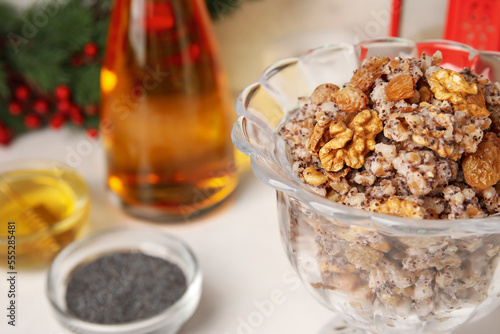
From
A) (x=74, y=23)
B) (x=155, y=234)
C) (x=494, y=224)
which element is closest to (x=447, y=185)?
(x=494, y=224)

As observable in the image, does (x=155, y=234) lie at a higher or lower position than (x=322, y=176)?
lower

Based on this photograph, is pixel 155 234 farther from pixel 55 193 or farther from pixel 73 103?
pixel 73 103

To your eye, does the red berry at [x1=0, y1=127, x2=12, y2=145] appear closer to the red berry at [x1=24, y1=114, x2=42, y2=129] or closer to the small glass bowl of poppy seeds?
the red berry at [x1=24, y1=114, x2=42, y2=129]

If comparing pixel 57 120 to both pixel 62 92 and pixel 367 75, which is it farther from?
pixel 367 75

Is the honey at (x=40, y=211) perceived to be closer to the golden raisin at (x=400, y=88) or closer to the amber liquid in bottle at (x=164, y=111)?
the amber liquid in bottle at (x=164, y=111)

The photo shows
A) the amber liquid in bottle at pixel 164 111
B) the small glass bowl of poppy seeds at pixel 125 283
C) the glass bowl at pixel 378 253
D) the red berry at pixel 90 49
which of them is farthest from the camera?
the red berry at pixel 90 49

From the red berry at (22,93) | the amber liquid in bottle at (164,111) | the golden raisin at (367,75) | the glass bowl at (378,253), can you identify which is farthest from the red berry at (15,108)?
the golden raisin at (367,75)
